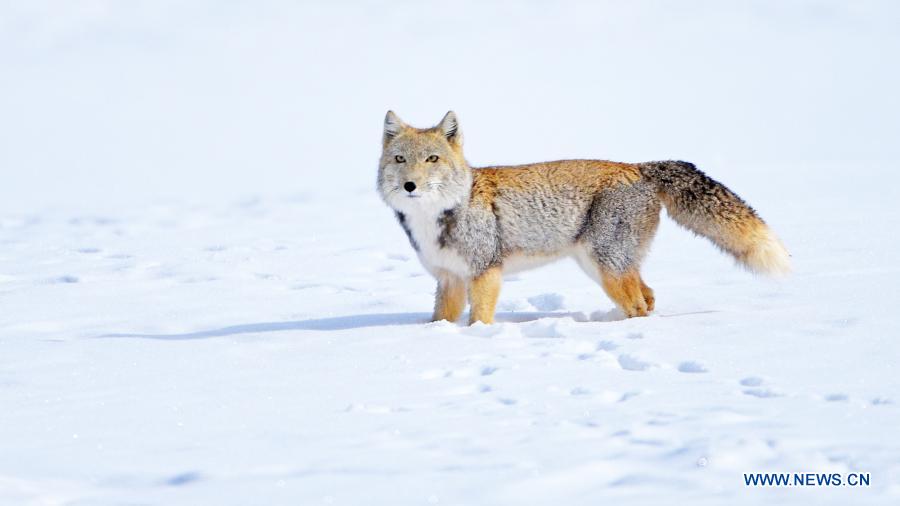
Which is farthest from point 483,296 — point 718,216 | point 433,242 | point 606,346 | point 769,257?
point 769,257

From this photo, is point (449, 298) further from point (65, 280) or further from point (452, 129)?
point (65, 280)

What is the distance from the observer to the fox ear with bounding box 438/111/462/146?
1012cm

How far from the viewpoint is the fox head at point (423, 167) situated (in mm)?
9547

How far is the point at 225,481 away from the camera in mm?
5359

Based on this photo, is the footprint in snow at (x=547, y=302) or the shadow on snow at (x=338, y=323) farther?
the footprint in snow at (x=547, y=302)

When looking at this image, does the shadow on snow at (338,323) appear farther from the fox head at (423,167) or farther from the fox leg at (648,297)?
the fox head at (423,167)

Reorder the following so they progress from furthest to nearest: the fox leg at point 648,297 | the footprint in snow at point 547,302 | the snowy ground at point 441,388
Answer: the footprint in snow at point 547,302 < the fox leg at point 648,297 < the snowy ground at point 441,388

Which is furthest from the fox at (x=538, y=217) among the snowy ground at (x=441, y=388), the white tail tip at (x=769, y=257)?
the snowy ground at (x=441, y=388)

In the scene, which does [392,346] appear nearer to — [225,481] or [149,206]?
[225,481]

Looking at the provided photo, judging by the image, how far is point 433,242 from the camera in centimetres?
974

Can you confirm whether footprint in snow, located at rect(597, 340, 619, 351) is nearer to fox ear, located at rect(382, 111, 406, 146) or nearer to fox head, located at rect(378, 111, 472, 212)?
fox head, located at rect(378, 111, 472, 212)

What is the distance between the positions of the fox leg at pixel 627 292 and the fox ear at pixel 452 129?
6.42ft

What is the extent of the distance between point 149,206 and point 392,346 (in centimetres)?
1811

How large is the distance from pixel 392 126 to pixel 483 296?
194 cm
